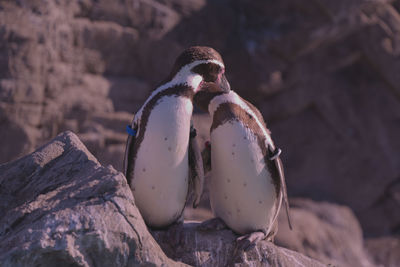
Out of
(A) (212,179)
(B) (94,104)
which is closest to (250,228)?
(A) (212,179)

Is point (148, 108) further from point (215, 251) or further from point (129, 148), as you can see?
point (215, 251)

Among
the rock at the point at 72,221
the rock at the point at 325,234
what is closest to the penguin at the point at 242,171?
the rock at the point at 72,221

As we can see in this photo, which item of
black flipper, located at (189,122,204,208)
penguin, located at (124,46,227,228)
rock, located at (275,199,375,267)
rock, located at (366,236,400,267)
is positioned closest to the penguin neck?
penguin, located at (124,46,227,228)

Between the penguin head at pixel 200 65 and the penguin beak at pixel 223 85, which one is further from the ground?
the penguin head at pixel 200 65

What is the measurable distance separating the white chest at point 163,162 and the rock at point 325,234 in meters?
3.50

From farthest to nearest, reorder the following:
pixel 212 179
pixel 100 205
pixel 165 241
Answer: pixel 212 179, pixel 165 241, pixel 100 205

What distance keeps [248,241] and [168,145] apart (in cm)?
59

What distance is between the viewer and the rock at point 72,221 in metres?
1.64

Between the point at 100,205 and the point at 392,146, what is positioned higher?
the point at 100,205

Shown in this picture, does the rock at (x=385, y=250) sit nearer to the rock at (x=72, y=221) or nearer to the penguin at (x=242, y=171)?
the penguin at (x=242, y=171)

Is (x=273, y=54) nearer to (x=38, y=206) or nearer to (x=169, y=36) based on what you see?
(x=169, y=36)

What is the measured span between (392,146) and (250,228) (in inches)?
186

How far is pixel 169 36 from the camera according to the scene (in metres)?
5.98

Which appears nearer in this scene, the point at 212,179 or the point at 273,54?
the point at 212,179
